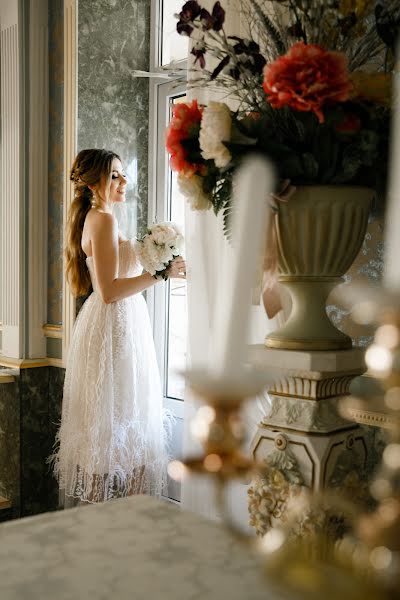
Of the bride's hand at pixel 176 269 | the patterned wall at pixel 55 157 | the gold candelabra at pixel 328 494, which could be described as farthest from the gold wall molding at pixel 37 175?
the gold candelabra at pixel 328 494

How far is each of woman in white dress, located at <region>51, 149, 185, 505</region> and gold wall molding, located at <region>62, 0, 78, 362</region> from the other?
0.75 feet

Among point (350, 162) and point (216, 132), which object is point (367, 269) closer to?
point (350, 162)

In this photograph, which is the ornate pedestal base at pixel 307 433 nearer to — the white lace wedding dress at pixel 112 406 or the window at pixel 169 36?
the white lace wedding dress at pixel 112 406

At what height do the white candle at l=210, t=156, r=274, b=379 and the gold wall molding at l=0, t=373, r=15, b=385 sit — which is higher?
the white candle at l=210, t=156, r=274, b=379

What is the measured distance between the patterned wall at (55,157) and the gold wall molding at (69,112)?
0.31ft

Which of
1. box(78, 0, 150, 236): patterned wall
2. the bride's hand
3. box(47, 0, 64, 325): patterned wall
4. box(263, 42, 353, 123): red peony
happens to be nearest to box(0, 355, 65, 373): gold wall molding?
box(47, 0, 64, 325): patterned wall

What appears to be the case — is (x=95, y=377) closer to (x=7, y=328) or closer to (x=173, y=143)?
(x=7, y=328)

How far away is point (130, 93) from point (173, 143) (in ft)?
7.16

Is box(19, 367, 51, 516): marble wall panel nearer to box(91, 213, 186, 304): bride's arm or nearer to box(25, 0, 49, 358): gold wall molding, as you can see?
box(25, 0, 49, 358): gold wall molding

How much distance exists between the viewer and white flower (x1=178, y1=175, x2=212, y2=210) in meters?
1.61

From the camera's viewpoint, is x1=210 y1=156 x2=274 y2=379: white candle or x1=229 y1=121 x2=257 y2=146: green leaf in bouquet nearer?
x1=210 y1=156 x2=274 y2=379: white candle

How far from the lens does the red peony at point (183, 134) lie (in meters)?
1.58

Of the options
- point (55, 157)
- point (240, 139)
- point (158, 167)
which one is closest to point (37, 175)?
point (55, 157)

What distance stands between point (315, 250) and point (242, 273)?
114 cm
